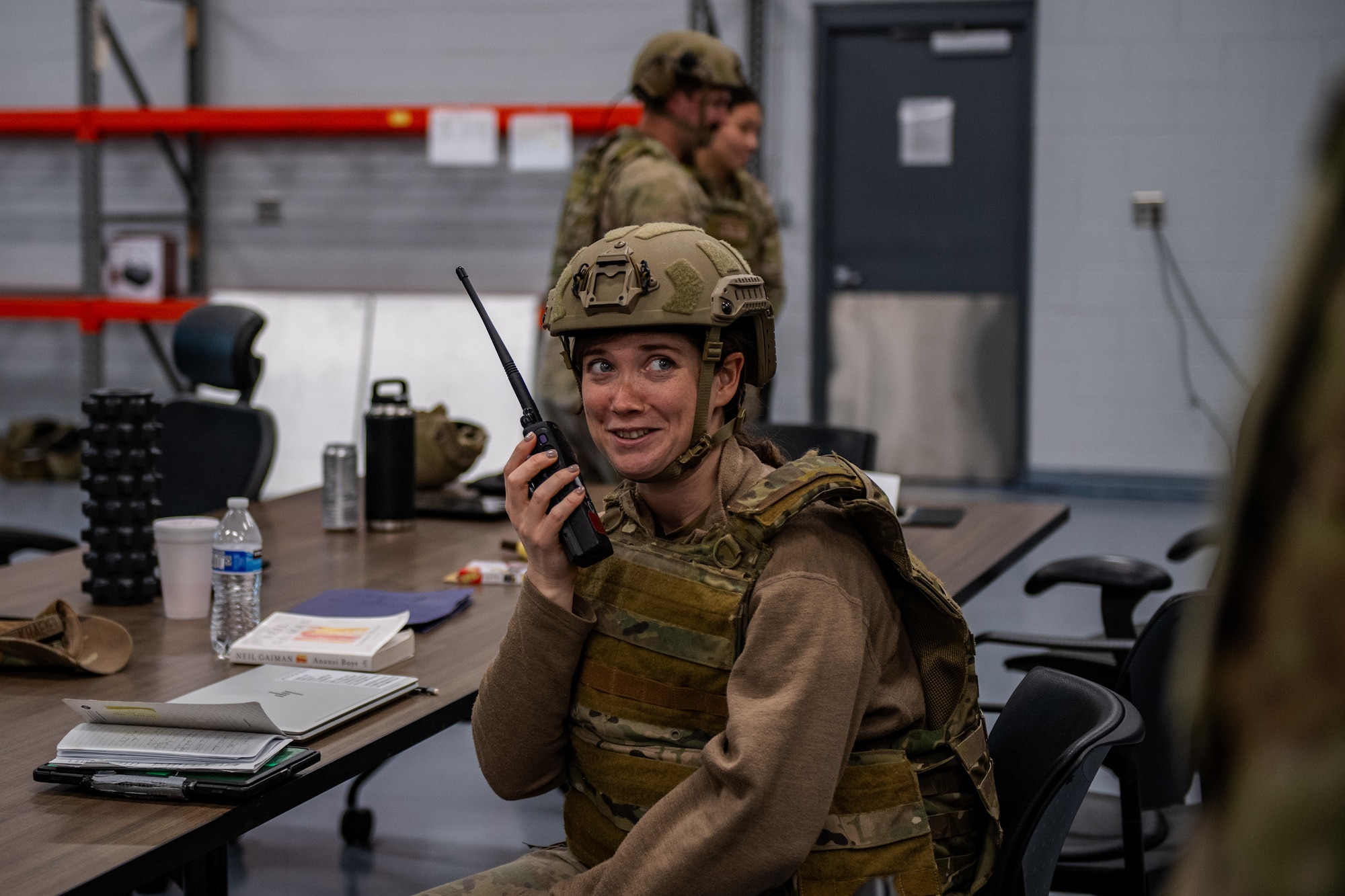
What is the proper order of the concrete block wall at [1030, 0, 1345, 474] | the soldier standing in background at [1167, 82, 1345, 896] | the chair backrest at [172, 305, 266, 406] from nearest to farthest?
the soldier standing in background at [1167, 82, 1345, 896], the chair backrest at [172, 305, 266, 406], the concrete block wall at [1030, 0, 1345, 474]

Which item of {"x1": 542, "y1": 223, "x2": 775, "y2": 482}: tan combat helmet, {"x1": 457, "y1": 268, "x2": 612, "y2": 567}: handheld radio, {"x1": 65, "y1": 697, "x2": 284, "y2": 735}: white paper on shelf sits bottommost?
{"x1": 65, "y1": 697, "x2": 284, "y2": 735}: white paper on shelf

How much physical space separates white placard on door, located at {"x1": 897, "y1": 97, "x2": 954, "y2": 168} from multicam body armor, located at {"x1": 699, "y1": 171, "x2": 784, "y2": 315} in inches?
109

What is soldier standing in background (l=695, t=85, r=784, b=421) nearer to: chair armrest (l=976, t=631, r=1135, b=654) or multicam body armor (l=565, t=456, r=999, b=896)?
chair armrest (l=976, t=631, r=1135, b=654)

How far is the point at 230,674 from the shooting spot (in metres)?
1.75

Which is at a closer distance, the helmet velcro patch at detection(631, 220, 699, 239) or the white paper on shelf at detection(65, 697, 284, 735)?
the white paper on shelf at detection(65, 697, 284, 735)

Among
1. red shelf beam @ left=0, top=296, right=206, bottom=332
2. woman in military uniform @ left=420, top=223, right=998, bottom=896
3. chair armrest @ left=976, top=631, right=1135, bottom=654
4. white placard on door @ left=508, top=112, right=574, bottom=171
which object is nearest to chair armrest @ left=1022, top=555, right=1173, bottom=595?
chair armrest @ left=976, top=631, right=1135, bottom=654

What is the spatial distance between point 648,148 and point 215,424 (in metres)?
1.30

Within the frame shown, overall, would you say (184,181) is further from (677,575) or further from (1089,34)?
(677,575)

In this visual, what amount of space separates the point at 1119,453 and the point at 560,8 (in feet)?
11.5

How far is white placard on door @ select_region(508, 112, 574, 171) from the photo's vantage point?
6.66m

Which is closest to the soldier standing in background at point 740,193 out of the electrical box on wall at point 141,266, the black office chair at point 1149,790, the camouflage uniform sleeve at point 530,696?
the black office chair at point 1149,790

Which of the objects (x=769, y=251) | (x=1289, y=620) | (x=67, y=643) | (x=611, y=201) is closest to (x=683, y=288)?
(x=67, y=643)

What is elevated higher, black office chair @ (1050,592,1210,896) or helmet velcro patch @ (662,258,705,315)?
helmet velcro patch @ (662,258,705,315)

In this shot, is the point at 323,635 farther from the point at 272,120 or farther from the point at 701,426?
the point at 272,120
